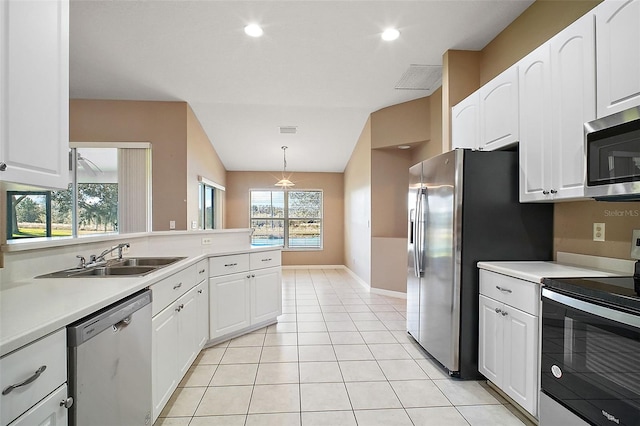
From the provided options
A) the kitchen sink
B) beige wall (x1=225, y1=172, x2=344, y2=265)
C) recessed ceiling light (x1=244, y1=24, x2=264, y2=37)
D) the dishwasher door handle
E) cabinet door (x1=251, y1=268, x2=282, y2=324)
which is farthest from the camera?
beige wall (x1=225, y1=172, x2=344, y2=265)

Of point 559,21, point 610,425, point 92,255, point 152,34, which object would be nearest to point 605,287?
point 610,425

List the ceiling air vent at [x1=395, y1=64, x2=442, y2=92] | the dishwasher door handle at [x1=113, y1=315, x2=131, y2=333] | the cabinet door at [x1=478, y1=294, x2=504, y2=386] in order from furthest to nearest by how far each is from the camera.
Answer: the ceiling air vent at [x1=395, y1=64, x2=442, y2=92]
the cabinet door at [x1=478, y1=294, x2=504, y2=386]
the dishwasher door handle at [x1=113, y1=315, x2=131, y2=333]

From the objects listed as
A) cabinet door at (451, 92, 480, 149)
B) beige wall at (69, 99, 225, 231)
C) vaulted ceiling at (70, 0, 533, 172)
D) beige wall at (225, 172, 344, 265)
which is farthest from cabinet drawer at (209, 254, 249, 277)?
beige wall at (225, 172, 344, 265)

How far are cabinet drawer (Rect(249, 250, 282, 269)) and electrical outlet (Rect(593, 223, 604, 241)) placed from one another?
2.84 metres

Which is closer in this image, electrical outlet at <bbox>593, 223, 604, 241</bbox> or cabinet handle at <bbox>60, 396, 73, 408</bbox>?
cabinet handle at <bbox>60, 396, 73, 408</bbox>

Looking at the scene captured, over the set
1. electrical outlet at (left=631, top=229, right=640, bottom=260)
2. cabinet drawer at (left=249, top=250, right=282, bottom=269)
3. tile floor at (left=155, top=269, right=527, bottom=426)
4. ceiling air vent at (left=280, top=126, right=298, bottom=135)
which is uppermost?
ceiling air vent at (left=280, top=126, right=298, bottom=135)

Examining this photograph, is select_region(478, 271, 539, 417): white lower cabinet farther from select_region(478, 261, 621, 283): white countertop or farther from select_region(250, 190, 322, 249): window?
select_region(250, 190, 322, 249): window

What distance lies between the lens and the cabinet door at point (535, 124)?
6.59 feet

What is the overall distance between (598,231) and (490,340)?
1.00 meters

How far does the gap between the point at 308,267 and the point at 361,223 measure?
7.71 ft

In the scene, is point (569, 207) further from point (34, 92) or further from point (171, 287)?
point (34, 92)

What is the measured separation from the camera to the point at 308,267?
7.66m

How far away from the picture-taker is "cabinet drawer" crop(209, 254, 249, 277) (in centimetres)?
290

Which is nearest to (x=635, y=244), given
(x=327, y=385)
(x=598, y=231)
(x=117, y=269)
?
(x=598, y=231)
